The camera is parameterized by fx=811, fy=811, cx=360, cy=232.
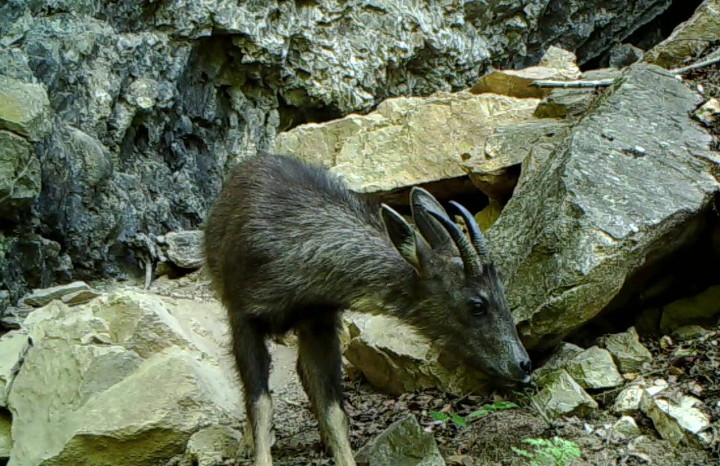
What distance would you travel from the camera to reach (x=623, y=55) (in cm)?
1483

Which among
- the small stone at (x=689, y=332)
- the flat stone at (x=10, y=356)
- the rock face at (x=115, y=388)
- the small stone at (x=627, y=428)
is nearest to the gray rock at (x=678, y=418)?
the small stone at (x=627, y=428)

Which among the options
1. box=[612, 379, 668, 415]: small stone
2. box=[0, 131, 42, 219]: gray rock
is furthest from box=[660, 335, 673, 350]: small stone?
→ box=[0, 131, 42, 219]: gray rock

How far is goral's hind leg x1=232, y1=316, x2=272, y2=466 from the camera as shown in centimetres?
515

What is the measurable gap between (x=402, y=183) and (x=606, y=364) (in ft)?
10.1

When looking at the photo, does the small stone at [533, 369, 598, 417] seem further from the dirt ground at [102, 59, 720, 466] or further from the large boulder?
the large boulder

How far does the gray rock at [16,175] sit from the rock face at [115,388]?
63.5 inches

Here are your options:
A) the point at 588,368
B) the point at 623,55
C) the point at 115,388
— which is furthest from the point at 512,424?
the point at 623,55

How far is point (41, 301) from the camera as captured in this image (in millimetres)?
7977

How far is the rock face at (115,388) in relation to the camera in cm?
533

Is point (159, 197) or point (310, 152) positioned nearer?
point (310, 152)

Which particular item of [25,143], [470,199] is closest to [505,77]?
[470,199]

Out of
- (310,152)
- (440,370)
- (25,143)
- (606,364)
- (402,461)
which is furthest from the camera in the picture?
(310,152)

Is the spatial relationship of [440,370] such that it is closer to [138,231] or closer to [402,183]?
[402,183]

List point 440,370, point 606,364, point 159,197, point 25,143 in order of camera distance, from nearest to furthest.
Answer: point 606,364, point 440,370, point 25,143, point 159,197
